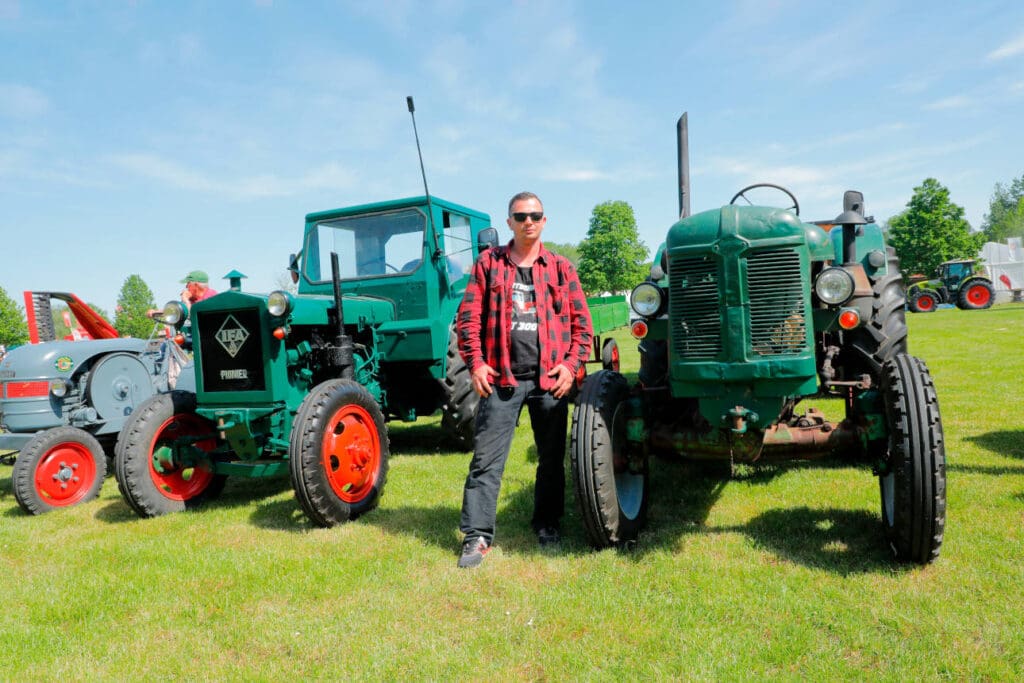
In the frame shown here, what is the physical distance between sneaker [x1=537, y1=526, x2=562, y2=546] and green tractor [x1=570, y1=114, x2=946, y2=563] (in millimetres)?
186

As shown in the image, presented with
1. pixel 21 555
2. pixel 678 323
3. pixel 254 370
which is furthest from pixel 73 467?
pixel 678 323

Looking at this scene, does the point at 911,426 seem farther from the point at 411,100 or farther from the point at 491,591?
the point at 411,100

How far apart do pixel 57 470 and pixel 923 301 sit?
24.8 meters

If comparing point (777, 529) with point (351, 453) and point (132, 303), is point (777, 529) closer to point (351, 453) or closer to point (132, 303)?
point (351, 453)

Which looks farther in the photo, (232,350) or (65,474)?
(65,474)

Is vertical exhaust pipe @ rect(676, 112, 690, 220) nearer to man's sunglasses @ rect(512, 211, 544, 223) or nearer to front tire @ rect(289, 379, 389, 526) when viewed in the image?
man's sunglasses @ rect(512, 211, 544, 223)

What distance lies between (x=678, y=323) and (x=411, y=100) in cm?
290

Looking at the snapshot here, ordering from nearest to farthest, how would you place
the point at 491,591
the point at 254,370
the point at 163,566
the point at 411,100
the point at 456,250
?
the point at 491,591 < the point at 163,566 < the point at 254,370 < the point at 411,100 < the point at 456,250

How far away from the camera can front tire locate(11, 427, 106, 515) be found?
479cm

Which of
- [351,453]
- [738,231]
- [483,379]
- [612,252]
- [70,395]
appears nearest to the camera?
[738,231]

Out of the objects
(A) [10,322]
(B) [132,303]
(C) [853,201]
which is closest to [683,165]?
(C) [853,201]

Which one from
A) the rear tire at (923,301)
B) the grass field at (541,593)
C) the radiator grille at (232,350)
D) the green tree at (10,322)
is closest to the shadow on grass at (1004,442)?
the grass field at (541,593)

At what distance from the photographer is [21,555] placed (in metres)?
3.89

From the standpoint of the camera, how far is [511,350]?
3.34 metres
